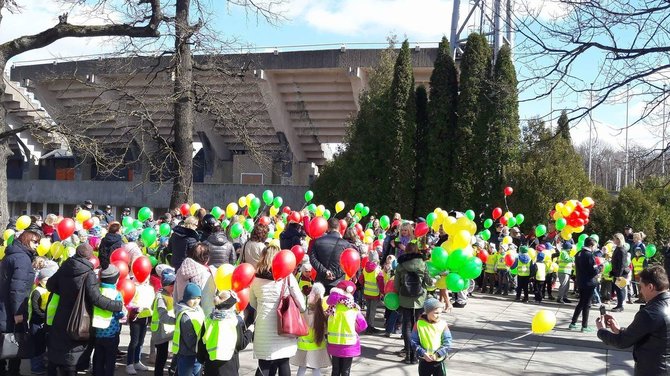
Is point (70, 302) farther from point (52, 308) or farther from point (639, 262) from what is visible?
point (639, 262)

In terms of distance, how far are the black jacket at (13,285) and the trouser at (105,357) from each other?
116 centimetres

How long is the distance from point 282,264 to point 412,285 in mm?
2564

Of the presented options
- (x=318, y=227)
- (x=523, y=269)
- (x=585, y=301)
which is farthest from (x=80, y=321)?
(x=523, y=269)

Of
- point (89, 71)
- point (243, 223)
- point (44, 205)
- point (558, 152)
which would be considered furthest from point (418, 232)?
point (44, 205)

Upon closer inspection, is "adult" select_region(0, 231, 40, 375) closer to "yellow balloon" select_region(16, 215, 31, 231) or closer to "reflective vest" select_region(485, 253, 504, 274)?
"yellow balloon" select_region(16, 215, 31, 231)

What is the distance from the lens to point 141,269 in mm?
6949

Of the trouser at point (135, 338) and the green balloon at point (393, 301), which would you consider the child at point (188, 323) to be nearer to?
the trouser at point (135, 338)

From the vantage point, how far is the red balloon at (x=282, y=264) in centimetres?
595

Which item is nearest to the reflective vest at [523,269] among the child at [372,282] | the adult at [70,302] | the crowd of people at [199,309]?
the child at [372,282]

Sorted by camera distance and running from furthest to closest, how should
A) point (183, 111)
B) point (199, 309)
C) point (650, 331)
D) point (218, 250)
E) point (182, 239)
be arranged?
point (183, 111) → point (182, 239) → point (218, 250) → point (199, 309) → point (650, 331)

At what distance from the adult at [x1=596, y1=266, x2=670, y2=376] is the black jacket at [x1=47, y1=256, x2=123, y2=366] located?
4382mm

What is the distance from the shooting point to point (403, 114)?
2216 cm

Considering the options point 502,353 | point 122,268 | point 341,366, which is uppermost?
point 122,268

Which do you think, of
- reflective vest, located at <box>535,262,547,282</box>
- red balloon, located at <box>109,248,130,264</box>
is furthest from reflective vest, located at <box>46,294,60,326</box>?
reflective vest, located at <box>535,262,547,282</box>
